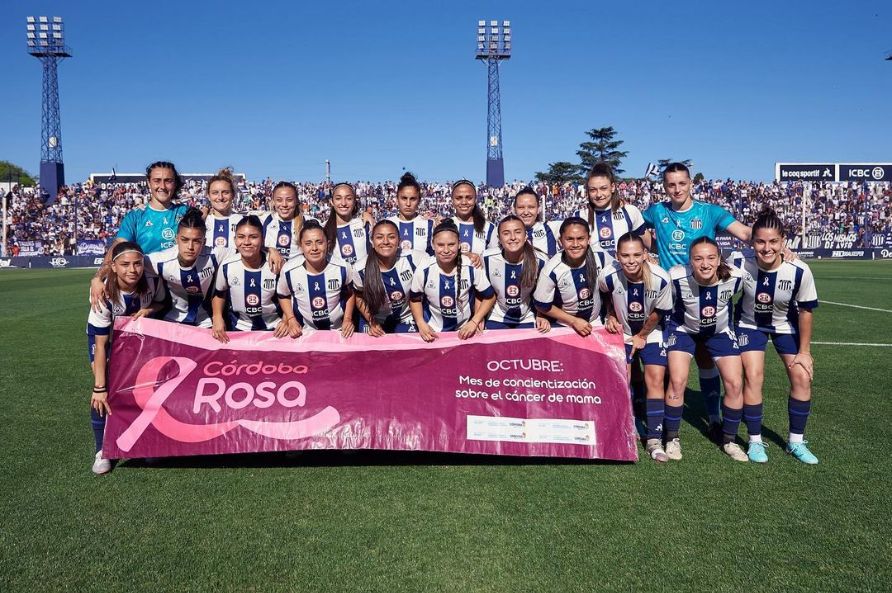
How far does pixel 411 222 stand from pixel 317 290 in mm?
1413

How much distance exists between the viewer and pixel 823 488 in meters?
3.62

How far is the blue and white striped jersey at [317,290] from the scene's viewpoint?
452 cm

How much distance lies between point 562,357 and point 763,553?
175 cm

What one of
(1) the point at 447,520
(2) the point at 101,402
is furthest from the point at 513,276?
(2) the point at 101,402

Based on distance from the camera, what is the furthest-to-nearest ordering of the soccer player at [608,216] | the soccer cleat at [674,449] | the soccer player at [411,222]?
the soccer player at [411,222]
the soccer player at [608,216]
the soccer cleat at [674,449]

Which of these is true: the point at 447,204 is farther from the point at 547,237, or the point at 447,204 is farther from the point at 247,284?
the point at 247,284

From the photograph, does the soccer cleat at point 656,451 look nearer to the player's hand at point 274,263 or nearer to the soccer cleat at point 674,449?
the soccer cleat at point 674,449

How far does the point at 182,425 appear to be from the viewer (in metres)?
4.11

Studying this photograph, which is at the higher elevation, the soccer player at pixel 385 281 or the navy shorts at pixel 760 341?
the soccer player at pixel 385 281

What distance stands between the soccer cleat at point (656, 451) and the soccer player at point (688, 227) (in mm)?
693

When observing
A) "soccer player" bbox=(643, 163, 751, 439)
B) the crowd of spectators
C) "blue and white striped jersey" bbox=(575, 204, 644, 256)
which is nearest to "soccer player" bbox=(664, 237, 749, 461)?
"soccer player" bbox=(643, 163, 751, 439)

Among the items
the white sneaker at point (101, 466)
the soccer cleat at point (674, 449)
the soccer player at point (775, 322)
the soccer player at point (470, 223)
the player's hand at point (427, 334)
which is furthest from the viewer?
the soccer player at point (470, 223)

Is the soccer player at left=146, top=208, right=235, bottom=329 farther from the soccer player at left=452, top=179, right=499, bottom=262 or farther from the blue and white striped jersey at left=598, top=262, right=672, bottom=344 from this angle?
the blue and white striped jersey at left=598, top=262, right=672, bottom=344

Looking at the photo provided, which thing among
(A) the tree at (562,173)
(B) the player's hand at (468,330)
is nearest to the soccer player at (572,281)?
(B) the player's hand at (468,330)
